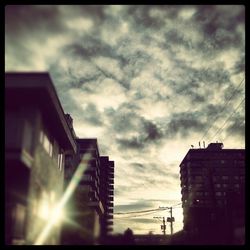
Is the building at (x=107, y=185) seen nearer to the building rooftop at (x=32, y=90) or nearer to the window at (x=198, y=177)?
the window at (x=198, y=177)

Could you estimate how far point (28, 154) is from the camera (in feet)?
50.3

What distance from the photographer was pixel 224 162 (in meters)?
123

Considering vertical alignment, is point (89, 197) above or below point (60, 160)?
below

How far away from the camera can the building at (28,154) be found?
14852mm

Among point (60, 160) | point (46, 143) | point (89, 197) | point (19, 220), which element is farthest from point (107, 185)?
point (19, 220)

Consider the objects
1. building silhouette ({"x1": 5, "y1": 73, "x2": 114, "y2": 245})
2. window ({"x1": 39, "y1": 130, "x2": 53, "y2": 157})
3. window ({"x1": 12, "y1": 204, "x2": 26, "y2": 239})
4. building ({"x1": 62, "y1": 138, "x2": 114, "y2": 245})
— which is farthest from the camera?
building ({"x1": 62, "y1": 138, "x2": 114, "y2": 245})

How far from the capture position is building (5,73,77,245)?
48.7 ft

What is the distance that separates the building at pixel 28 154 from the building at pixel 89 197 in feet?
6.36

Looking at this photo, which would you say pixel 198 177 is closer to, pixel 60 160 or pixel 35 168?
pixel 60 160

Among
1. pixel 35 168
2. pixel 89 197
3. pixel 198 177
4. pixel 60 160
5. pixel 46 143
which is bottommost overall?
pixel 89 197

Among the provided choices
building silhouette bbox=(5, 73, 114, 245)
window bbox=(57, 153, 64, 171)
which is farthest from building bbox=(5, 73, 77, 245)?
window bbox=(57, 153, 64, 171)

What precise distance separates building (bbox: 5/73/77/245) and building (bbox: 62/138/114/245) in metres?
1.94

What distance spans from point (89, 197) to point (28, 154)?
225 ft

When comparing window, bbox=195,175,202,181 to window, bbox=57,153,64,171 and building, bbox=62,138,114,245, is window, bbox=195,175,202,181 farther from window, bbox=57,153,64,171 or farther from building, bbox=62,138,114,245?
window, bbox=57,153,64,171
